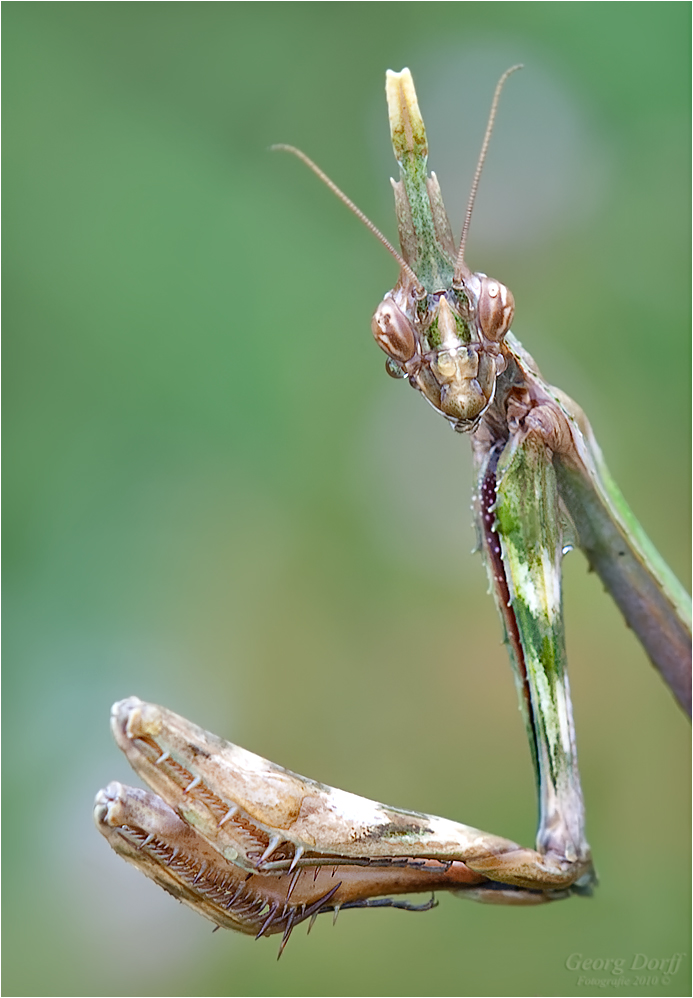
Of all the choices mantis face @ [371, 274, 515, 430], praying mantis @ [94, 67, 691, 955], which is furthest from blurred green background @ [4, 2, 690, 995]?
mantis face @ [371, 274, 515, 430]

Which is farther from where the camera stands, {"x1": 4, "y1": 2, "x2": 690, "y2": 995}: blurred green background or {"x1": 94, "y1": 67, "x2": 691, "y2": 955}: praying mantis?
{"x1": 4, "y1": 2, "x2": 690, "y2": 995}: blurred green background

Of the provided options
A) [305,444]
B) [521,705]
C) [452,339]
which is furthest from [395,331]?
[305,444]

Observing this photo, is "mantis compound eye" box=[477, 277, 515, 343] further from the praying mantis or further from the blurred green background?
the blurred green background

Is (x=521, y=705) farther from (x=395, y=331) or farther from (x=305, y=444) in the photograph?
(x=305, y=444)

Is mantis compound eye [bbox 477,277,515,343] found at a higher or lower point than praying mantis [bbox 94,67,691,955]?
higher

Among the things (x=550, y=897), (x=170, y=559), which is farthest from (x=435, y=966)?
(x=170, y=559)
